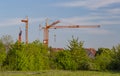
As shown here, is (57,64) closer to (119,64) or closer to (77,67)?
(77,67)

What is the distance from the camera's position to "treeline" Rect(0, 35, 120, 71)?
56.1 metres

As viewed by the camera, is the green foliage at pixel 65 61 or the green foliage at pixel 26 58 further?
the green foliage at pixel 65 61

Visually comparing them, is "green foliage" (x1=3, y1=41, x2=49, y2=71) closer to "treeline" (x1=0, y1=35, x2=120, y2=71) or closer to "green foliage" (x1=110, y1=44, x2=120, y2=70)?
"treeline" (x1=0, y1=35, x2=120, y2=71)

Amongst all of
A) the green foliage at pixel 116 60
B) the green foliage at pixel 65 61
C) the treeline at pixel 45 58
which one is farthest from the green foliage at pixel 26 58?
the green foliage at pixel 116 60

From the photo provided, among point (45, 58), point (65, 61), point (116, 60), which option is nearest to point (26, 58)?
point (45, 58)

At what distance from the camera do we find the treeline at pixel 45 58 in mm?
56109

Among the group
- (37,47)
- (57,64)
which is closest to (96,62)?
(57,64)

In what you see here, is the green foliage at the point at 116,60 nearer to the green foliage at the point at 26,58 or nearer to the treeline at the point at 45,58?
the treeline at the point at 45,58

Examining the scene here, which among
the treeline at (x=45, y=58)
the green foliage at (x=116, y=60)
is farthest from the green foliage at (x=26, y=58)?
the green foliage at (x=116, y=60)

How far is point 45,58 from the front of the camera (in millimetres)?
60312

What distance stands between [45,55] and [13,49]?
6589 mm

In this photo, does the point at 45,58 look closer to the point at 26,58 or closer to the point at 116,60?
the point at 26,58

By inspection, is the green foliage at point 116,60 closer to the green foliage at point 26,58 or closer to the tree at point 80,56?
the tree at point 80,56

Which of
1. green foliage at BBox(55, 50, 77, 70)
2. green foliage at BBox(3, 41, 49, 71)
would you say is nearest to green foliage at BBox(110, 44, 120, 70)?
green foliage at BBox(55, 50, 77, 70)
